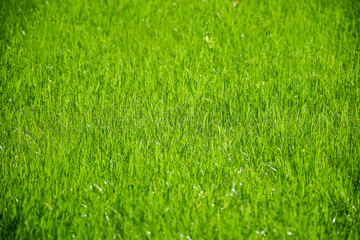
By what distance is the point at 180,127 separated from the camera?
10.1 ft

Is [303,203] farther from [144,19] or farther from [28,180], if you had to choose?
[144,19]

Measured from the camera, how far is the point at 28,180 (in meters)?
2.54

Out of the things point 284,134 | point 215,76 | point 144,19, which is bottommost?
point 284,134

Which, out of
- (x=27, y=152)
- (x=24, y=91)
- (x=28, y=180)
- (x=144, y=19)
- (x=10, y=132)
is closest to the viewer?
(x=28, y=180)

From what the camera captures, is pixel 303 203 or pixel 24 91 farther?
pixel 24 91

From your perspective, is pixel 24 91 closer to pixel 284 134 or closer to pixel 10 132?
pixel 10 132

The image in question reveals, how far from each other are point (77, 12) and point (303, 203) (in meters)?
4.48

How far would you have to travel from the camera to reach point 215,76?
374cm

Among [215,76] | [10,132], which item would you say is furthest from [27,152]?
[215,76]

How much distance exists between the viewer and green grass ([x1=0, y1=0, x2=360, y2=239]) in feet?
7.32

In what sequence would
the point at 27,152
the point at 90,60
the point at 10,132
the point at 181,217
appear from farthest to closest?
the point at 90,60 → the point at 10,132 → the point at 27,152 → the point at 181,217

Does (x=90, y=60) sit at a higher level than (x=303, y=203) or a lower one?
higher

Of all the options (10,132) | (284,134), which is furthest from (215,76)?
(10,132)

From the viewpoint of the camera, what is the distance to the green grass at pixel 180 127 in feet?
7.32
